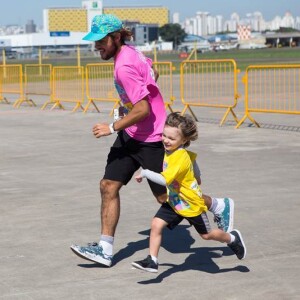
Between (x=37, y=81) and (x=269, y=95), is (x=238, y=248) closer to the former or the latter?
(x=269, y=95)

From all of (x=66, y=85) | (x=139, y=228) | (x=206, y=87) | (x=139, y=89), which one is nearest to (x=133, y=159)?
(x=139, y=89)

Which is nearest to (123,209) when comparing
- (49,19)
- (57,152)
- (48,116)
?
(57,152)

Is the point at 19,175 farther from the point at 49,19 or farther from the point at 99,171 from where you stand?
the point at 49,19

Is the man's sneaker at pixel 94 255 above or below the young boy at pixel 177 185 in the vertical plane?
below

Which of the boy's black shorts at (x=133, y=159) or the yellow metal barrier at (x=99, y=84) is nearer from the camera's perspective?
the boy's black shorts at (x=133, y=159)

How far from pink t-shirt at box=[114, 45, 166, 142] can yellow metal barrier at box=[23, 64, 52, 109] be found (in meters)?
17.7

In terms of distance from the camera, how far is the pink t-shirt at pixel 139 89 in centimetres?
619

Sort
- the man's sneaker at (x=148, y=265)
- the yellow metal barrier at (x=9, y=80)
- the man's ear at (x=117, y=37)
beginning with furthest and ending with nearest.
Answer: the yellow metal barrier at (x=9, y=80) < the man's ear at (x=117, y=37) < the man's sneaker at (x=148, y=265)

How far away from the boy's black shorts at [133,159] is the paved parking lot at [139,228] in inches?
26.0

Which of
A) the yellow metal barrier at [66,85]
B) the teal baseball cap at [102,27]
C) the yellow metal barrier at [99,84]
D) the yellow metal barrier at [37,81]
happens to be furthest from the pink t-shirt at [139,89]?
the yellow metal barrier at [37,81]

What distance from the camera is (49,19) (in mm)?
185250

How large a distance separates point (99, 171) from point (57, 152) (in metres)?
2.27

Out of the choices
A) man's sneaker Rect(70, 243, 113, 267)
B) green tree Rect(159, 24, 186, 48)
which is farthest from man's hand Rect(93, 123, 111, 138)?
green tree Rect(159, 24, 186, 48)

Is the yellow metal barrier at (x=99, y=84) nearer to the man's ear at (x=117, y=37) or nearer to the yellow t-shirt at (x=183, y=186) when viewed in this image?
the man's ear at (x=117, y=37)
